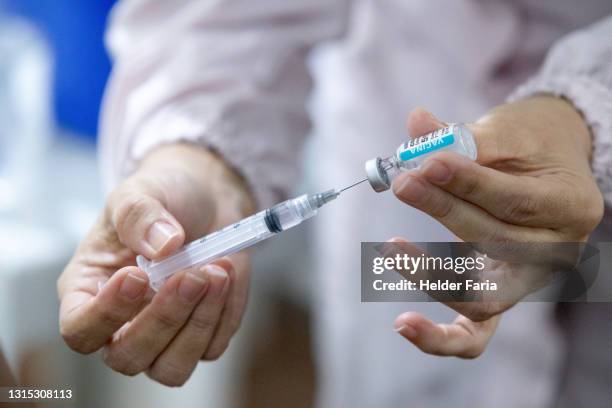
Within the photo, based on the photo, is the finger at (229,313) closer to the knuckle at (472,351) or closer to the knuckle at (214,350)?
the knuckle at (214,350)

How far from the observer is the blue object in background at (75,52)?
4.54 feet

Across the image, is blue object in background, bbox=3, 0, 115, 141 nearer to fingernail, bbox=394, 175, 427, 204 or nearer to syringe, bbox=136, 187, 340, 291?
syringe, bbox=136, 187, 340, 291

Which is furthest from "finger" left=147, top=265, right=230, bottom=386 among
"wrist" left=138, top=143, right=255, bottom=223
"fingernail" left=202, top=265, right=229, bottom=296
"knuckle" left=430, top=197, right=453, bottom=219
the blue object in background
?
the blue object in background

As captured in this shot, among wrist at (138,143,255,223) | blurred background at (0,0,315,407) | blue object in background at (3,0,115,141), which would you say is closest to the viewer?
wrist at (138,143,255,223)

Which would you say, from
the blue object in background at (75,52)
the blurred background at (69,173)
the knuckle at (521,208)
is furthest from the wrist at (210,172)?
the blue object in background at (75,52)

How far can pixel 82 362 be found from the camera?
728mm

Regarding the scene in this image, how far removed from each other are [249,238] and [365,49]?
17.3 inches

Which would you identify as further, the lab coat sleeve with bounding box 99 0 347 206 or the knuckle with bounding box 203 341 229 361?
A: the lab coat sleeve with bounding box 99 0 347 206

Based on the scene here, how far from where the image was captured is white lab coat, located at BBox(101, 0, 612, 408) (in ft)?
2.53

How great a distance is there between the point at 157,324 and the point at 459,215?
0.95ft

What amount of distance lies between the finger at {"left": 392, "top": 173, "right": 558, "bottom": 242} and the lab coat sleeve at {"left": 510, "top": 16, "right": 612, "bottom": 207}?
0.09 metres

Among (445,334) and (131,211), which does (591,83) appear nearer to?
(445,334)

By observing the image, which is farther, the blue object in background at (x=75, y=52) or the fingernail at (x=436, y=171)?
the blue object in background at (x=75, y=52)

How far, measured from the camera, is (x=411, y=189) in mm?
469
